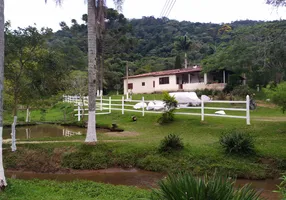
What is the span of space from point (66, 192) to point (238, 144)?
6.21 metres

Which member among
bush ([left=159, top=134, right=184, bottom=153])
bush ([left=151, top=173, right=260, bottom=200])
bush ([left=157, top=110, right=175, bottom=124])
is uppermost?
bush ([left=157, top=110, right=175, bottom=124])

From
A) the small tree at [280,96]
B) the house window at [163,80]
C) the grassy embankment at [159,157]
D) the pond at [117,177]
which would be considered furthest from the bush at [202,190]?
the house window at [163,80]

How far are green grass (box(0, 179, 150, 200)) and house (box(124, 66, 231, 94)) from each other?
28.2 meters

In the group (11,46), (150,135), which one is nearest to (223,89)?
(150,135)

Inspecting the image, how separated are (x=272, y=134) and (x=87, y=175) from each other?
7.97m

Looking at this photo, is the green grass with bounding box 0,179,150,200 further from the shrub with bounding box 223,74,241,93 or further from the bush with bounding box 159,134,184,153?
the shrub with bounding box 223,74,241,93

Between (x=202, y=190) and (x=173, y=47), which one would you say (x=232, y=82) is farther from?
(x=173, y=47)

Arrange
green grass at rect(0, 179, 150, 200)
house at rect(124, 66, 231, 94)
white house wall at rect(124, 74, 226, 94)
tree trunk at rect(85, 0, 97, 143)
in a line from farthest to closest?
house at rect(124, 66, 231, 94), white house wall at rect(124, 74, 226, 94), tree trunk at rect(85, 0, 97, 143), green grass at rect(0, 179, 150, 200)

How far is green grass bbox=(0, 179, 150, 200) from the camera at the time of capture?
678 cm

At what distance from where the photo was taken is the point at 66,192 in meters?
7.30

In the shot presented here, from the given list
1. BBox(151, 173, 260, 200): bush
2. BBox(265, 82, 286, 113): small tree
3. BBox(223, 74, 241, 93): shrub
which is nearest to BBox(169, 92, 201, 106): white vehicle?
BBox(223, 74, 241, 93): shrub

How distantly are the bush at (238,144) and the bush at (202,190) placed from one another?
22.9 feet

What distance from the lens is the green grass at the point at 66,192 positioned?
6.78 meters

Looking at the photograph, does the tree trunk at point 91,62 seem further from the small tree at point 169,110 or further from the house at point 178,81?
the house at point 178,81
